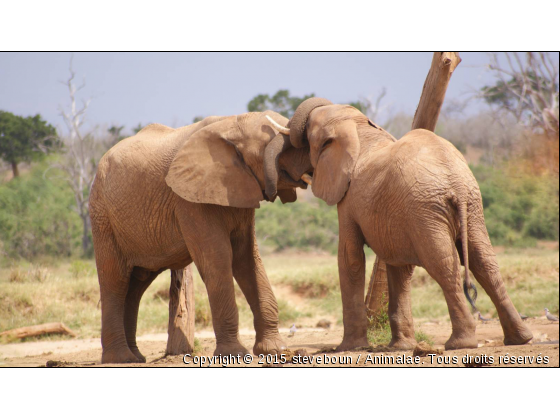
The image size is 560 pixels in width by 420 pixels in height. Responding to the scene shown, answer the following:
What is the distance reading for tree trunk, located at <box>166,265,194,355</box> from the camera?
766 centimetres

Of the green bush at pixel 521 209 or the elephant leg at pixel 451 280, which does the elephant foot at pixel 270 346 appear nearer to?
the elephant leg at pixel 451 280

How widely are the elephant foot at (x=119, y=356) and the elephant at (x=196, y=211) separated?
0.01 metres

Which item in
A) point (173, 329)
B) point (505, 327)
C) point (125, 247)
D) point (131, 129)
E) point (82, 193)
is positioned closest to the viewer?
point (505, 327)

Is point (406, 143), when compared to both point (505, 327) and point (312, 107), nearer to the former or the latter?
point (312, 107)

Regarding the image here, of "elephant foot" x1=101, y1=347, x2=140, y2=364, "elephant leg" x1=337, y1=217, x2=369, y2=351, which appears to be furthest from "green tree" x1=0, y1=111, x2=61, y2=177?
"elephant leg" x1=337, y1=217, x2=369, y2=351

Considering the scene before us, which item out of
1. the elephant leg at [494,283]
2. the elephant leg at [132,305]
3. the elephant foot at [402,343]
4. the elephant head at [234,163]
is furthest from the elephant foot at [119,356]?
the elephant leg at [494,283]

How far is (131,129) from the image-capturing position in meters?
26.8

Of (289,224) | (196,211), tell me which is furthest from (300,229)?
(196,211)

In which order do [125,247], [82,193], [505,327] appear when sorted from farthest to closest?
[82,193], [125,247], [505,327]

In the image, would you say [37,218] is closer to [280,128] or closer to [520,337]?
[280,128]

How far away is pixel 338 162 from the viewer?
5980 mm

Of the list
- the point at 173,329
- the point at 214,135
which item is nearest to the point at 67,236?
the point at 173,329

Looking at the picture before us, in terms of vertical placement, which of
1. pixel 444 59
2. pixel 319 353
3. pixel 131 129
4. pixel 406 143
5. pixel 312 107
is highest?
pixel 131 129

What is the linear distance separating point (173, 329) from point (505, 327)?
373 cm
